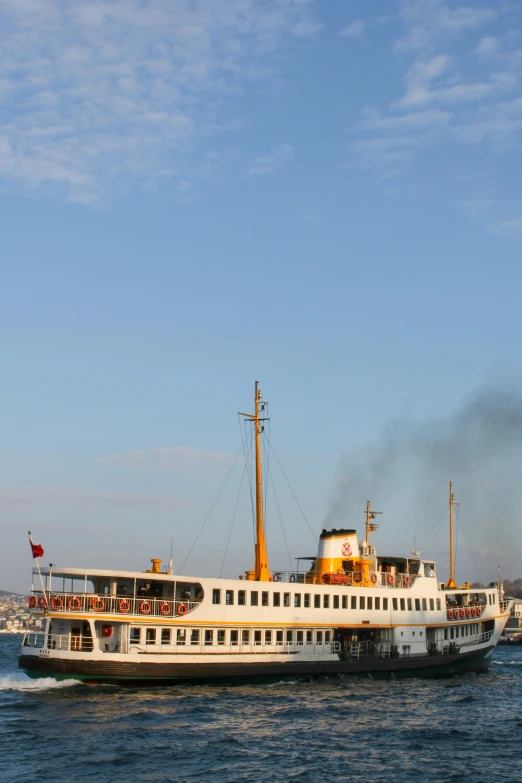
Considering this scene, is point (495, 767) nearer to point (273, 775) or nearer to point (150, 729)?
point (273, 775)

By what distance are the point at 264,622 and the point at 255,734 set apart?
1138cm

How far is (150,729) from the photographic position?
100ft

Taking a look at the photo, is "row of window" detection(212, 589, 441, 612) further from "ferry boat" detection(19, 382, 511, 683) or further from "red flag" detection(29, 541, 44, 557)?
"red flag" detection(29, 541, 44, 557)

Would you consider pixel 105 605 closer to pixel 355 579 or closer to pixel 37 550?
pixel 37 550

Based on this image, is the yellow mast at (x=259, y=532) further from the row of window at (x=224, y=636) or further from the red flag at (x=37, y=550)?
the red flag at (x=37, y=550)

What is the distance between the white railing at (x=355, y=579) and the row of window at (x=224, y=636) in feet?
11.3

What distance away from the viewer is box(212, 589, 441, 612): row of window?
41969 mm

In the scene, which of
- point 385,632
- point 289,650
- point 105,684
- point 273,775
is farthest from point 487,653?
point 273,775

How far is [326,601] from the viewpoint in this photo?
4509 centimetres

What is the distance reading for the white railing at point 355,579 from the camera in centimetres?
4756

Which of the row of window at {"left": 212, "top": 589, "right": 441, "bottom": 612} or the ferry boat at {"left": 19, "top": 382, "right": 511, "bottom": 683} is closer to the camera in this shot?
the ferry boat at {"left": 19, "top": 382, "right": 511, "bottom": 683}

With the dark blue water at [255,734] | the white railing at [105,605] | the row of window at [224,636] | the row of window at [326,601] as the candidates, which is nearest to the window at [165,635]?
the row of window at [224,636]

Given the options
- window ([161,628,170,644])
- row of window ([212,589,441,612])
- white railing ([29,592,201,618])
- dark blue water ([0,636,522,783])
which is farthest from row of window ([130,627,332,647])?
dark blue water ([0,636,522,783])

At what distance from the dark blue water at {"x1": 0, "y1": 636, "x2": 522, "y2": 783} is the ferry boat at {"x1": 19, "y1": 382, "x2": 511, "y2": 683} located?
4.12ft
